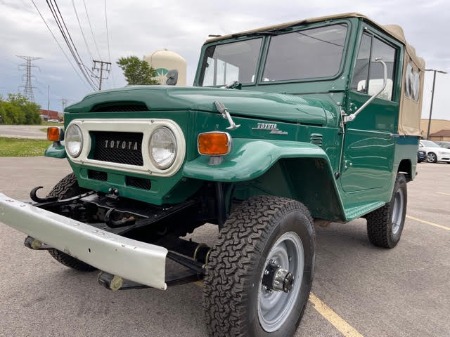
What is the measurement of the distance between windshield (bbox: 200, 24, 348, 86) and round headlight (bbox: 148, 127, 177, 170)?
1.70m

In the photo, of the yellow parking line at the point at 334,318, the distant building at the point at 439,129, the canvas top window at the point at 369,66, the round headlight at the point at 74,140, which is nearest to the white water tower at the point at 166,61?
the canvas top window at the point at 369,66

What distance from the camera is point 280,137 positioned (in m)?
2.72

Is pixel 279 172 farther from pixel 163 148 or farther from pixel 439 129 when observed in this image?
pixel 439 129

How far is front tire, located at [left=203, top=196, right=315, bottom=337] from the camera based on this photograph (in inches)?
80.7

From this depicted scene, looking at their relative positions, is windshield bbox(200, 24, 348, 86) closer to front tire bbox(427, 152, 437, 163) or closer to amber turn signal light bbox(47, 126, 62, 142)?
amber turn signal light bbox(47, 126, 62, 142)

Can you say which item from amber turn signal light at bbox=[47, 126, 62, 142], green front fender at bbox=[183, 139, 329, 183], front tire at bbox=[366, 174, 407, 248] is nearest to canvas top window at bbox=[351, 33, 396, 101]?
front tire at bbox=[366, 174, 407, 248]

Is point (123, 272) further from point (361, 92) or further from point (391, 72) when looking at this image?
point (391, 72)

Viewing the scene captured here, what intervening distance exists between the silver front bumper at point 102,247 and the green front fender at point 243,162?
1.50 ft

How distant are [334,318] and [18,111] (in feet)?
236

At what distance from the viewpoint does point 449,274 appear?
13.2 ft

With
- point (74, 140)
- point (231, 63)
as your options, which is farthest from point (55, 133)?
point (231, 63)

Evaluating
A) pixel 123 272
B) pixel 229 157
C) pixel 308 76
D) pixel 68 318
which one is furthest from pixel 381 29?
pixel 68 318

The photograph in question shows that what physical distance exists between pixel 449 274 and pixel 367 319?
165 cm

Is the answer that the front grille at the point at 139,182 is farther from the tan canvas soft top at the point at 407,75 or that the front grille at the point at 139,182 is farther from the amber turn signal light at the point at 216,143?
the tan canvas soft top at the point at 407,75
